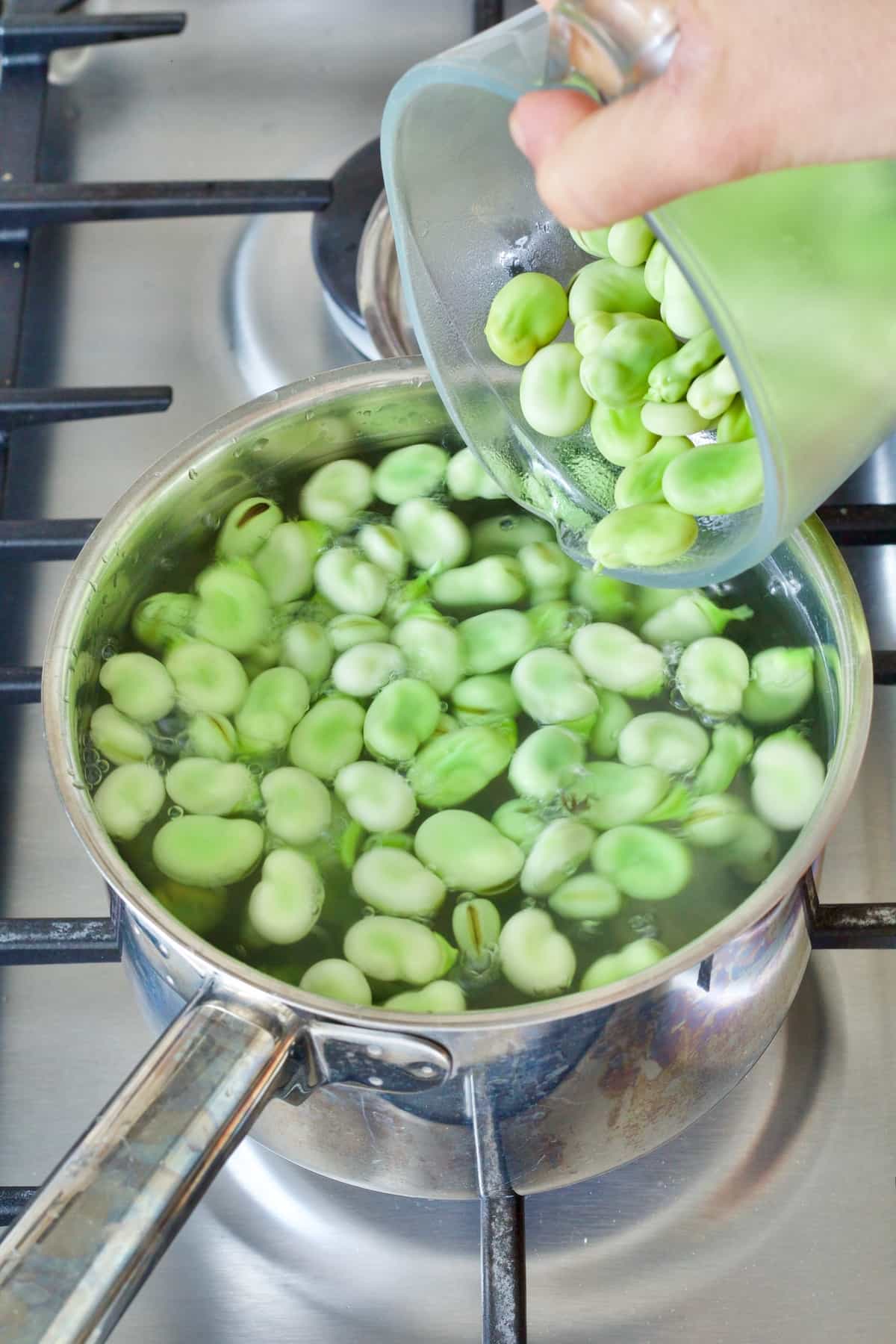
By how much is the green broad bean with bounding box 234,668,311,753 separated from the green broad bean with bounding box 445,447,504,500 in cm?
13

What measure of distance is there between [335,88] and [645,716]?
0.54m

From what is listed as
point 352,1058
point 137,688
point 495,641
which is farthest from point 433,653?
point 352,1058

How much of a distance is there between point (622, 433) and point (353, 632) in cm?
15

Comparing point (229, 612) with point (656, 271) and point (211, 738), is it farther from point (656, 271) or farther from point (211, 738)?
point (656, 271)

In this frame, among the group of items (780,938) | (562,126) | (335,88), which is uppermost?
(335,88)

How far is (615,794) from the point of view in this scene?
57 cm

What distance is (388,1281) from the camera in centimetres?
51

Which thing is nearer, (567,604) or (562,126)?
(562,126)

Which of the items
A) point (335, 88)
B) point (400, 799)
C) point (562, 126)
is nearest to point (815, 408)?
point (562, 126)

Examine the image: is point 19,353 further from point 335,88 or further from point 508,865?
point 508,865

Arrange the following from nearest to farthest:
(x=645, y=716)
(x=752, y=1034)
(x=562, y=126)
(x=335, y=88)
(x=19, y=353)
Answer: (x=562, y=126)
(x=752, y=1034)
(x=645, y=716)
(x=19, y=353)
(x=335, y=88)

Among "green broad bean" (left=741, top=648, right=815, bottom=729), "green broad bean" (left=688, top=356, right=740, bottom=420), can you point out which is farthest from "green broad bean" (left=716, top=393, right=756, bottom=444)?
"green broad bean" (left=741, top=648, right=815, bottom=729)

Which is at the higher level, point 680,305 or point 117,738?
point 680,305

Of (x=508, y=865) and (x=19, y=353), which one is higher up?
(x=19, y=353)
